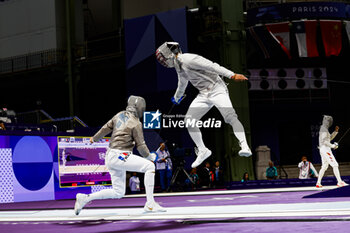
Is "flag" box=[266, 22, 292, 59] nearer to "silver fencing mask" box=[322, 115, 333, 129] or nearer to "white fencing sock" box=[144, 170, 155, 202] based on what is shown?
"silver fencing mask" box=[322, 115, 333, 129]

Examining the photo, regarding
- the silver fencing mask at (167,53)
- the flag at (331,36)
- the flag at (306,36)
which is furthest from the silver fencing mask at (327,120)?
the flag at (331,36)

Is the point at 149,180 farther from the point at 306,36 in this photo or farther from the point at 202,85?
the point at 306,36

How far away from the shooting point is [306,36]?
2420 centimetres

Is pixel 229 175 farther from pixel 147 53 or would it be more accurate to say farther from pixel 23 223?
pixel 23 223

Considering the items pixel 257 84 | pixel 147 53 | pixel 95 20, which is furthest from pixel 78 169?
pixel 95 20

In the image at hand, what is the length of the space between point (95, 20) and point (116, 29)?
9.46 ft

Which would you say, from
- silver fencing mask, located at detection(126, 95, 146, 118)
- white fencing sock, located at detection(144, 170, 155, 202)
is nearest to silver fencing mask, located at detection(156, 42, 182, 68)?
silver fencing mask, located at detection(126, 95, 146, 118)

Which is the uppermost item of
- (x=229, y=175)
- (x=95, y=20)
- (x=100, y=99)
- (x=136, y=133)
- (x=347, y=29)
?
(x=95, y=20)

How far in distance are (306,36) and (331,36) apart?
Answer: 1.24 m

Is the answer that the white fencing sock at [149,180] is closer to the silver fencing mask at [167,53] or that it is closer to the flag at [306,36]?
the silver fencing mask at [167,53]

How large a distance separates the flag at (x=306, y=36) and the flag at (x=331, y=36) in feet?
1.56

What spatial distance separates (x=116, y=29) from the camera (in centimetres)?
3033

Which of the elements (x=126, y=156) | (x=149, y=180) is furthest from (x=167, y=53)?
(x=149, y=180)

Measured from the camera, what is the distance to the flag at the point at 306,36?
2403 centimetres
